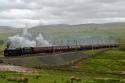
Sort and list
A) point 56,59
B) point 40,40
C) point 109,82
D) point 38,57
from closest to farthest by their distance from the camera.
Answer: point 109,82, point 38,57, point 56,59, point 40,40

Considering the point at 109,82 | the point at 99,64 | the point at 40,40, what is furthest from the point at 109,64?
the point at 40,40

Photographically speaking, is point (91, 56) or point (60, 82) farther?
point (91, 56)

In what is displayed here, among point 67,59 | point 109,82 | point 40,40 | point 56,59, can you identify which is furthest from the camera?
point 40,40

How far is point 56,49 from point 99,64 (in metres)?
30.7

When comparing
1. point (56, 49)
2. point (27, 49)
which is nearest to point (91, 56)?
point (56, 49)

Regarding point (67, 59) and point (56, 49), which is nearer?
point (67, 59)

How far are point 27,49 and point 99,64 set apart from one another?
1086 inches

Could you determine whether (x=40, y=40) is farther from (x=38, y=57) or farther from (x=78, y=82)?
(x=78, y=82)

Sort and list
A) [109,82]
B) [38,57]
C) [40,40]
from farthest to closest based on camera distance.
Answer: [40,40] < [38,57] < [109,82]

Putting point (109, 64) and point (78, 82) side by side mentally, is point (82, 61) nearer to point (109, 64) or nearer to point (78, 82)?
point (109, 64)

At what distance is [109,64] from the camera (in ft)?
374

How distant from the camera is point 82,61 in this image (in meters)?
121

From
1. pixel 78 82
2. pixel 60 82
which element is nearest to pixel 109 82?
pixel 78 82

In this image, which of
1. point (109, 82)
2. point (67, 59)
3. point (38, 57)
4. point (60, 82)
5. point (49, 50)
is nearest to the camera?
point (60, 82)
